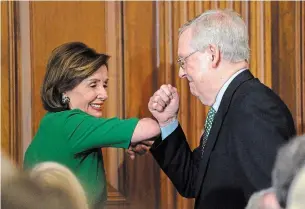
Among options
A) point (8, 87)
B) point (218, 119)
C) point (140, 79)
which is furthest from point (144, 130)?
point (8, 87)

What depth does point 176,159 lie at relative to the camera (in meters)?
1.73

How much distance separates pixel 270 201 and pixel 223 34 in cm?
97

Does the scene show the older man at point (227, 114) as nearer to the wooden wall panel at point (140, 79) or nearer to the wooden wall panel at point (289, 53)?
the wooden wall panel at point (140, 79)

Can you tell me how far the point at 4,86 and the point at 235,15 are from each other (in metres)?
1.06

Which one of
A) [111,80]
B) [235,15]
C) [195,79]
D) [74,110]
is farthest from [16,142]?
[235,15]

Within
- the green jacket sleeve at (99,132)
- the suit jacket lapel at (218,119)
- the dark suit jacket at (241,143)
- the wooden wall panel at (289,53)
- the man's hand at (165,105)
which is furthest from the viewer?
the wooden wall panel at (289,53)

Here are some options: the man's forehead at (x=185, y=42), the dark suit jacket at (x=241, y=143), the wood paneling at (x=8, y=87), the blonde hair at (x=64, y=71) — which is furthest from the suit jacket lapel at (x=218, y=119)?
the wood paneling at (x=8, y=87)

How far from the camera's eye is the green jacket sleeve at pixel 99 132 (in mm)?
1567

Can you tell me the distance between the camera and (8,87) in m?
2.23

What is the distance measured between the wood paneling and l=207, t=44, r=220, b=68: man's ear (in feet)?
3.22

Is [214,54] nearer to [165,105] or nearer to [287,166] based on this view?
[165,105]

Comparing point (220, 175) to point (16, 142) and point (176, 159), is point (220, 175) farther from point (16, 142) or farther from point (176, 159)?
point (16, 142)

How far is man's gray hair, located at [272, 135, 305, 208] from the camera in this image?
0.60 metres

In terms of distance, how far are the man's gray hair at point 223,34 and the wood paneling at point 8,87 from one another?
3.06ft
